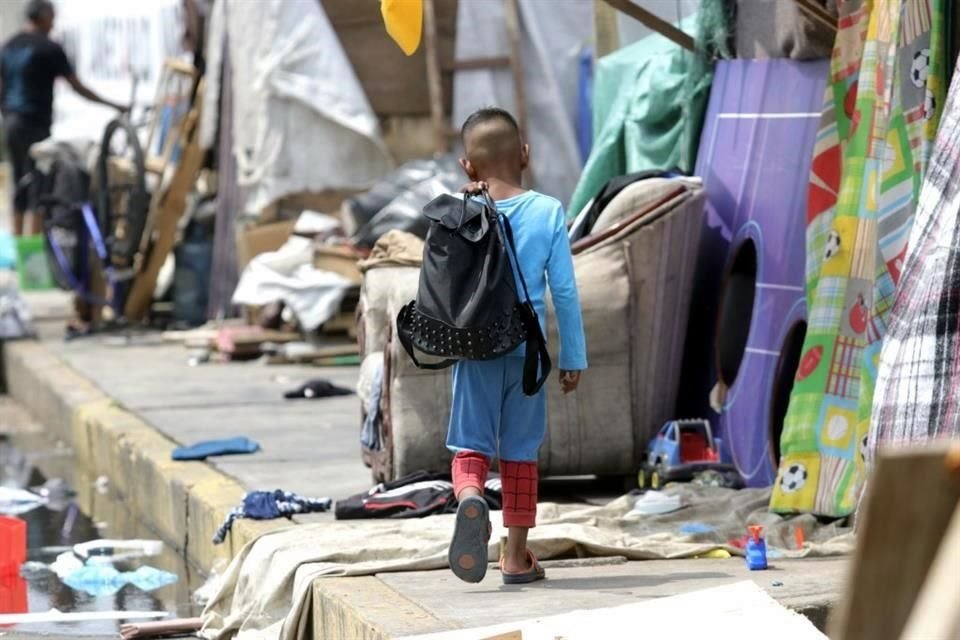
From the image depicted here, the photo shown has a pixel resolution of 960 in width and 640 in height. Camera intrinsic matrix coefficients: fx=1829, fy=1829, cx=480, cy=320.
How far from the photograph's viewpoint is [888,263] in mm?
5281

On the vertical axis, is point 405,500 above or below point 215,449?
above

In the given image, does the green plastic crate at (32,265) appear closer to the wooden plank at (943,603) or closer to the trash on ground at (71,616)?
the trash on ground at (71,616)

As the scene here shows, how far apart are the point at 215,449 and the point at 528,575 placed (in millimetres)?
3110

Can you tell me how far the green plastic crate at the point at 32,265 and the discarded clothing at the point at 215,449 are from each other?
9.22 meters

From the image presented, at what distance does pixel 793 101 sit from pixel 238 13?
633 cm

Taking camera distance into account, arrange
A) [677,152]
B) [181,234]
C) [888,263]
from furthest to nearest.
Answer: [181,234], [677,152], [888,263]

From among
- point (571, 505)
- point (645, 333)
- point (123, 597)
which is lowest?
point (123, 597)

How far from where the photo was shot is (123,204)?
13.3 meters

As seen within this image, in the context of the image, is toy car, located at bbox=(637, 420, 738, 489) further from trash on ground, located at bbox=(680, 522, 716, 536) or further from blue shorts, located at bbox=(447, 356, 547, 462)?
blue shorts, located at bbox=(447, 356, 547, 462)

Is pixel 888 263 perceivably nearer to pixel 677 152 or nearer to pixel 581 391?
pixel 581 391

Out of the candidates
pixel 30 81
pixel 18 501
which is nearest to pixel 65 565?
pixel 18 501

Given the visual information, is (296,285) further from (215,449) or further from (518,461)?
(518,461)

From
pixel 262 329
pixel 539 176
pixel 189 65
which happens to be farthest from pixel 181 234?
pixel 539 176

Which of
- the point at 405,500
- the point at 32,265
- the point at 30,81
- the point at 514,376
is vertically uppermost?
the point at 30,81
